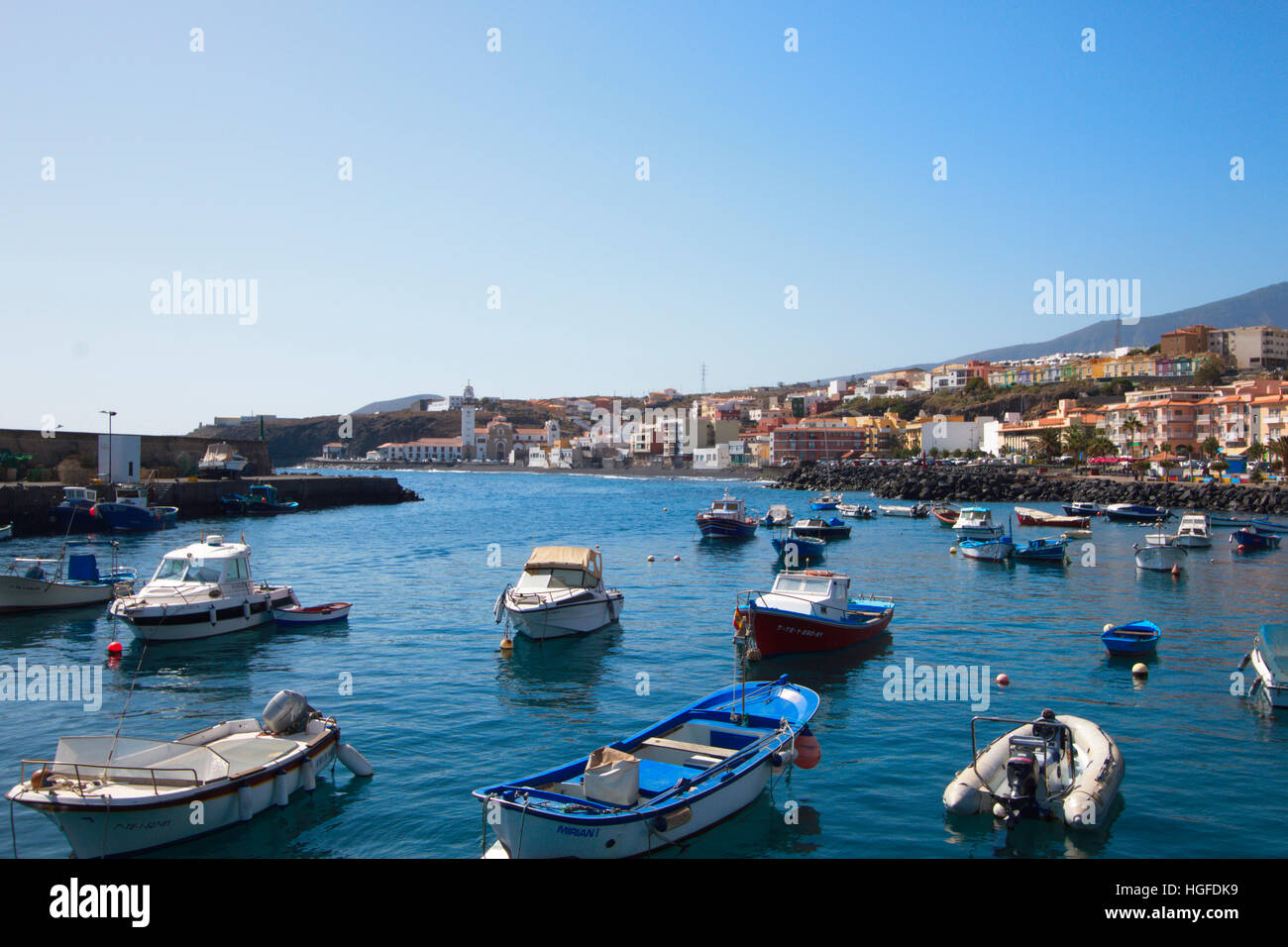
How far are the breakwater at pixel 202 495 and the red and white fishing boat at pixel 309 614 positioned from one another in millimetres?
36504

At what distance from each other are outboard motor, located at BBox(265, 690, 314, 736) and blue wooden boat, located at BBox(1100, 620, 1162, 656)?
19552 mm

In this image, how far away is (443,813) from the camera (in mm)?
12625

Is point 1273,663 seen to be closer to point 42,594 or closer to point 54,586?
point 54,586

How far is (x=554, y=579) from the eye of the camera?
25.6 m

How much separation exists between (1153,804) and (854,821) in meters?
4.75

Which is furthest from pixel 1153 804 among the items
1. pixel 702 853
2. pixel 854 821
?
pixel 702 853

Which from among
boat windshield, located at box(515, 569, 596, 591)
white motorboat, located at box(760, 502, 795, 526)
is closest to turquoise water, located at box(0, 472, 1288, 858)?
boat windshield, located at box(515, 569, 596, 591)

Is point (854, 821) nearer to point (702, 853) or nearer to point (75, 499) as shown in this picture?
point (702, 853)

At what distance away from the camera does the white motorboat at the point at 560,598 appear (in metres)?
24.0

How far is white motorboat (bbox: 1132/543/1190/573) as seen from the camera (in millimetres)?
37844

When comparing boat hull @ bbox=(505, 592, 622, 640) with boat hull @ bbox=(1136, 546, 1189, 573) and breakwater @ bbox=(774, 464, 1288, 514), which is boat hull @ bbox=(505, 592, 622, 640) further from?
breakwater @ bbox=(774, 464, 1288, 514)

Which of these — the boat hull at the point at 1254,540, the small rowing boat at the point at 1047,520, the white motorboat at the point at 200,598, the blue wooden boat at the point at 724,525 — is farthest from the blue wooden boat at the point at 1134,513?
the white motorboat at the point at 200,598

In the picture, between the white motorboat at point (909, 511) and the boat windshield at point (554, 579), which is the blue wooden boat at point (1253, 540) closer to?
the white motorboat at point (909, 511)

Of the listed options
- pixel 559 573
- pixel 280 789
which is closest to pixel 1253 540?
pixel 559 573
